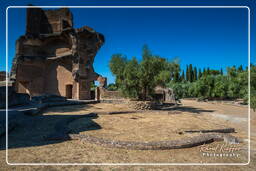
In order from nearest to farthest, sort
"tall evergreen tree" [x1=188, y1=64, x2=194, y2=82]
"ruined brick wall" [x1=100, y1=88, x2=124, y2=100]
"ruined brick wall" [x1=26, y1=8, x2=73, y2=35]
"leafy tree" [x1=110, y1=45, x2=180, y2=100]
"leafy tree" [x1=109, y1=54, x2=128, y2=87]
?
1. "leafy tree" [x1=110, y1=45, x2=180, y2=100]
2. "leafy tree" [x1=109, y1=54, x2=128, y2=87]
3. "ruined brick wall" [x1=100, y1=88, x2=124, y2=100]
4. "ruined brick wall" [x1=26, y1=8, x2=73, y2=35]
5. "tall evergreen tree" [x1=188, y1=64, x2=194, y2=82]

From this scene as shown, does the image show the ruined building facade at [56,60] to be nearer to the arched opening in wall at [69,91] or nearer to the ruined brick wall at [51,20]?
the arched opening in wall at [69,91]

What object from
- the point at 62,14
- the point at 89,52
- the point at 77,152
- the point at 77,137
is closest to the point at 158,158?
the point at 77,152

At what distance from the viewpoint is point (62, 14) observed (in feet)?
79.9

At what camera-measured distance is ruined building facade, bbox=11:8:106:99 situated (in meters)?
21.1

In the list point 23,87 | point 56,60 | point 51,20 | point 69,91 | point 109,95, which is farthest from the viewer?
point 51,20

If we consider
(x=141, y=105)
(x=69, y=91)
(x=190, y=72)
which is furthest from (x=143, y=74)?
(x=190, y=72)

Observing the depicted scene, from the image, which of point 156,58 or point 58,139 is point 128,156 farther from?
point 156,58

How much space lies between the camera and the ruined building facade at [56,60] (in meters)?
21.1

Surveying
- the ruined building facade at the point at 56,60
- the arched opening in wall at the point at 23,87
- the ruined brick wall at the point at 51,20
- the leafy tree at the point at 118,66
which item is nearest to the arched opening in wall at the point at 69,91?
the ruined building facade at the point at 56,60

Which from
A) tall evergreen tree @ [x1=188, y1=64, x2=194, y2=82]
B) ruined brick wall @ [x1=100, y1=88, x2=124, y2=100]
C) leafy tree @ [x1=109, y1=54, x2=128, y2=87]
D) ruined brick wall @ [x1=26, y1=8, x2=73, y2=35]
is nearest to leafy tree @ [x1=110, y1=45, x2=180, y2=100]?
leafy tree @ [x1=109, y1=54, x2=128, y2=87]

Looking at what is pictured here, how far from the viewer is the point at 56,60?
2239 cm

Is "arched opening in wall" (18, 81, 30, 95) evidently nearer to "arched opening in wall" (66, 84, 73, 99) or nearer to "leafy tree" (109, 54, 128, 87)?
"arched opening in wall" (66, 84, 73, 99)

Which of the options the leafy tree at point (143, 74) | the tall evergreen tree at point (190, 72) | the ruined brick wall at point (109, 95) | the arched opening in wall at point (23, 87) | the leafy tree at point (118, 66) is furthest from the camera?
the tall evergreen tree at point (190, 72)

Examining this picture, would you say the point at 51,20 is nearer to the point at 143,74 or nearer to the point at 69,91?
the point at 69,91
